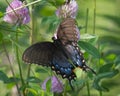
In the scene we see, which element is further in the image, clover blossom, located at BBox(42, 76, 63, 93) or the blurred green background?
the blurred green background

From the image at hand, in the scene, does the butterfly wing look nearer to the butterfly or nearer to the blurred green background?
the butterfly

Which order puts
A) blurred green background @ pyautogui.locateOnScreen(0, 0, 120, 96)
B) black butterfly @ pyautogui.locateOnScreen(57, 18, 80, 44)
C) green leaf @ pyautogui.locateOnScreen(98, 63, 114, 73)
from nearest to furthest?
1. black butterfly @ pyautogui.locateOnScreen(57, 18, 80, 44)
2. green leaf @ pyautogui.locateOnScreen(98, 63, 114, 73)
3. blurred green background @ pyautogui.locateOnScreen(0, 0, 120, 96)

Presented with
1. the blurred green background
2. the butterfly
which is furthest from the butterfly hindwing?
the blurred green background

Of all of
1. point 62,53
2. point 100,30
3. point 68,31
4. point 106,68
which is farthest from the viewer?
point 100,30

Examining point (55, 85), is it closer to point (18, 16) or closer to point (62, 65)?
point (62, 65)

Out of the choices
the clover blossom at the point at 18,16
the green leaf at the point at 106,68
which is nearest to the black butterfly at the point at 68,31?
the clover blossom at the point at 18,16

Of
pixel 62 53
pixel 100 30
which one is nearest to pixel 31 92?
pixel 62 53
